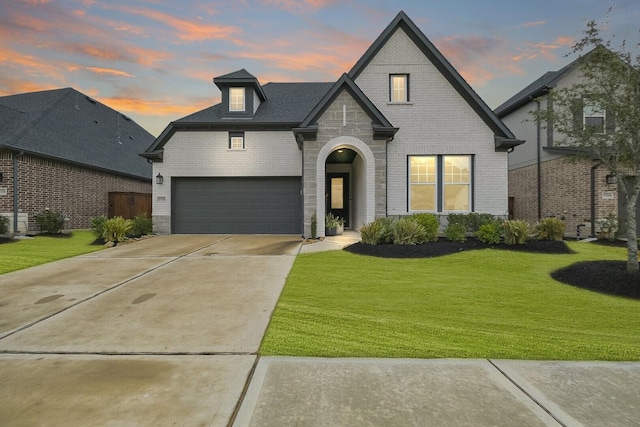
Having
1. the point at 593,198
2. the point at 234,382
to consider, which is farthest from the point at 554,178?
the point at 234,382

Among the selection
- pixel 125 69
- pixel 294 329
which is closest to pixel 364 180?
pixel 294 329

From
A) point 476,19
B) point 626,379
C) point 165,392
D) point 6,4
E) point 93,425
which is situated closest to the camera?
point 93,425

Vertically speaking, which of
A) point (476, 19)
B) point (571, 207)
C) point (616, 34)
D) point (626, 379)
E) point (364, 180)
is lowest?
point (626, 379)

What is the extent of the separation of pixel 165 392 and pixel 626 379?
4.16m

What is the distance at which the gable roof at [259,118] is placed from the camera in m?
15.5

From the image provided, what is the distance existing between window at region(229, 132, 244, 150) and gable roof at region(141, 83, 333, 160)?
31 centimetres

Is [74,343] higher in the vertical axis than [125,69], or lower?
lower

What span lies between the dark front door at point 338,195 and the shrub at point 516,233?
8184 millimetres

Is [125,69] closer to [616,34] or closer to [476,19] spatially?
[476,19]

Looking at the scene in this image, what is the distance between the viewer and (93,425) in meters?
2.22

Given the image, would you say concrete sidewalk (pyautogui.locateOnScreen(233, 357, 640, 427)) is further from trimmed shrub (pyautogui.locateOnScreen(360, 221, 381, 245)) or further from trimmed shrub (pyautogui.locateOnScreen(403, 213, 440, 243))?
trimmed shrub (pyautogui.locateOnScreen(403, 213, 440, 243))

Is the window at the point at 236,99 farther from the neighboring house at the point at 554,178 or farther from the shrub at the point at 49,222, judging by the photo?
the neighboring house at the point at 554,178

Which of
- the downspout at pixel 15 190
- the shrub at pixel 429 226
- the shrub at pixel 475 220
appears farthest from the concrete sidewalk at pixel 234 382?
the downspout at pixel 15 190

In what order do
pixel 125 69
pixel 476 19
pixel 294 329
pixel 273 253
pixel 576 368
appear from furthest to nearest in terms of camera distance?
pixel 125 69 < pixel 476 19 < pixel 273 253 < pixel 294 329 < pixel 576 368
